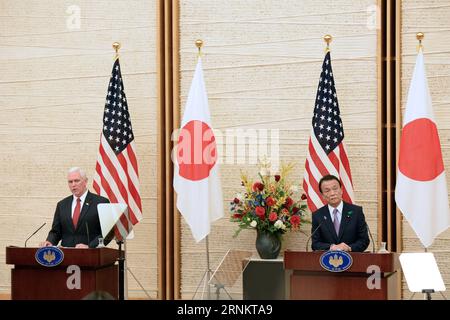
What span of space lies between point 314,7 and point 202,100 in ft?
5.33

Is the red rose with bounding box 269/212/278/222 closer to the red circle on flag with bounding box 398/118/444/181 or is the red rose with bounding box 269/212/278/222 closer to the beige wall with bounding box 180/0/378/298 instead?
the beige wall with bounding box 180/0/378/298

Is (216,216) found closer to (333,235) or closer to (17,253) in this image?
(333,235)

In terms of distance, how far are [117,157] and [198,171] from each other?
90 cm

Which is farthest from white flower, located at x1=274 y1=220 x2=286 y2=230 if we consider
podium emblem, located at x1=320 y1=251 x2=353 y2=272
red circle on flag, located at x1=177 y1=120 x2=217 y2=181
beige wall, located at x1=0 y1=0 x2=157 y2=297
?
podium emblem, located at x1=320 y1=251 x2=353 y2=272

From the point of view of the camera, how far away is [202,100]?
7668 millimetres

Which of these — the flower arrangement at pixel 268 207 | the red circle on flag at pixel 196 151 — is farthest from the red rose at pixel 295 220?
the red circle on flag at pixel 196 151

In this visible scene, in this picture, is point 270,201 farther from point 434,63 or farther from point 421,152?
point 434,63

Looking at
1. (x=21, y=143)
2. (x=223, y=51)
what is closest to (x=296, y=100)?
(x=223, y=51)

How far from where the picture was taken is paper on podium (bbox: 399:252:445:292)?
4.63 m

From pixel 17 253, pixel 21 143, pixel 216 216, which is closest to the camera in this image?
pixel 17 253

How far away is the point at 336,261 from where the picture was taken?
18.6ft

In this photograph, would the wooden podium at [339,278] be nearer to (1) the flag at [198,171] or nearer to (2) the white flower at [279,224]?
(2) the white flower at [279,224]

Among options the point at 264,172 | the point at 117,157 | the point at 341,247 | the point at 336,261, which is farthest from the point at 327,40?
the point at 336,261

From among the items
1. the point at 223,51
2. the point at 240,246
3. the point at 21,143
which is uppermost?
the point at 223,51
